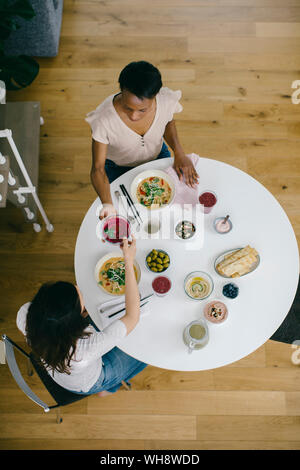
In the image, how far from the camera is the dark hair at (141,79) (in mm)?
1549

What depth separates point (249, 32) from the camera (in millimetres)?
3174

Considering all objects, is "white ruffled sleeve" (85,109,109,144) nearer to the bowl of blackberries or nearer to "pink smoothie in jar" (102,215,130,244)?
"pink smoothie in jar" (102,215,130,244)

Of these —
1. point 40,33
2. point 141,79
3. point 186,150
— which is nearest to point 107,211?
point 141,79

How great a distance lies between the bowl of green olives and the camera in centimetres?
171

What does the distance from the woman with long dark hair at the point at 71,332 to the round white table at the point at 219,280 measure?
0.43ft

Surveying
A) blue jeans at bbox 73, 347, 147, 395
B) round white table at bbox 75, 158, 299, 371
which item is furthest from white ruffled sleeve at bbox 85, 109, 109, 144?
blue jeans at bbox 73, 347, 147, 395

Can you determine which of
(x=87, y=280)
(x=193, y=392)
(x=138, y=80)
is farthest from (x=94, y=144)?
(x=193, y=392)

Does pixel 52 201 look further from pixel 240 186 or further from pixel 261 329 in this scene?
pixel 261 329

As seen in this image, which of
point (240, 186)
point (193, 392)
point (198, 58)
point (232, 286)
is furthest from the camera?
point (198, 58)

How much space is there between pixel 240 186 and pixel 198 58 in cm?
174

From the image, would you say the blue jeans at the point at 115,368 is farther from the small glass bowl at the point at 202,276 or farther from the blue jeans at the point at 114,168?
the blue jeans at the point at 114,168

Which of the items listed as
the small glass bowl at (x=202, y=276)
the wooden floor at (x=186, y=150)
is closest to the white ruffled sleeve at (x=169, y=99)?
the small glass bowl at (x=202, y=276)

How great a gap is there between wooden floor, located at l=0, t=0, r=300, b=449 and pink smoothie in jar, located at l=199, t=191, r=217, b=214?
1104 millimetres

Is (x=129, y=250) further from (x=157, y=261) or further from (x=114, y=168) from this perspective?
(x=114, y=168)
